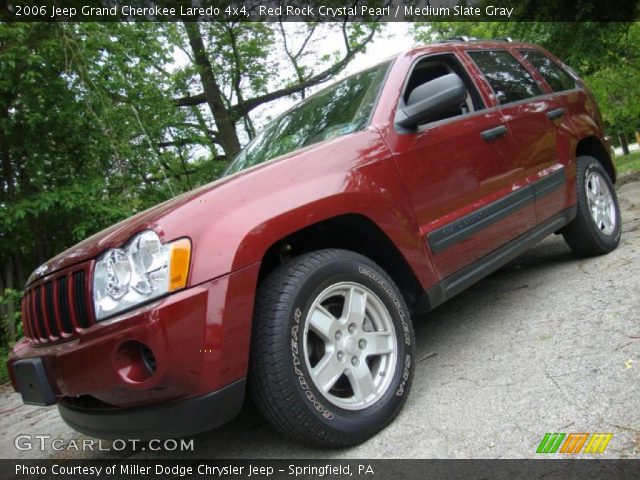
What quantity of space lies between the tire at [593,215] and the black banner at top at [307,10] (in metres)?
4.35

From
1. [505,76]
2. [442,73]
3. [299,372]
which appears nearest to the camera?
[299,372]

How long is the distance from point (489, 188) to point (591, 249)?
5.01 ft

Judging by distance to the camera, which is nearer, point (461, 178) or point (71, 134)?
point (461, 178)

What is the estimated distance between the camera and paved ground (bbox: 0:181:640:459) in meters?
1.98

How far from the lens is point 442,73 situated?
3.48m

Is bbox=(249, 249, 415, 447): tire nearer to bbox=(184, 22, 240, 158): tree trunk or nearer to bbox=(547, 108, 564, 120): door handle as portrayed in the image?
bbox=(547, 108, 564, 120): door handle

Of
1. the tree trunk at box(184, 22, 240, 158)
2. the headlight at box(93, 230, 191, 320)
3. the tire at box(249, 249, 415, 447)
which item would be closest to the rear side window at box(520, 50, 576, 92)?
the tire at box(249, 249, 415, 447)

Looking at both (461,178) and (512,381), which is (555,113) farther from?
(512,381)

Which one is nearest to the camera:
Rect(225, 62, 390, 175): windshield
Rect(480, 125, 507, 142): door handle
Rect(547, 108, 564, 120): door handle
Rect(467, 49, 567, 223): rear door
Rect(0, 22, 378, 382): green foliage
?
Rect(225, 62, 390, 175): windshield

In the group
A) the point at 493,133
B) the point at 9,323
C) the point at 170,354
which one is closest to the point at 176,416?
the point at 170,354

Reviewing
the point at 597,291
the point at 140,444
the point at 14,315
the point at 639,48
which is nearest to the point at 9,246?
the point at 14,315

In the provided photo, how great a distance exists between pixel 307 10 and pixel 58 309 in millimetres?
13486

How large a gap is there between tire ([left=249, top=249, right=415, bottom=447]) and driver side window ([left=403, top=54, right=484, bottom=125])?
141 cm

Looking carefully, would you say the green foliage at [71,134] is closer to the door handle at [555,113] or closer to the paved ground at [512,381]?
the paved ground at [512,381]
